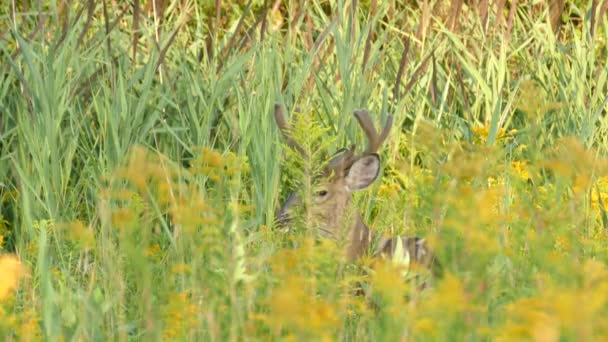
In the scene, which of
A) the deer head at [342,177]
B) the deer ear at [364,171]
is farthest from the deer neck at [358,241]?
the deer ear at [364,171]

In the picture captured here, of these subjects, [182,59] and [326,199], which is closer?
[326,199]

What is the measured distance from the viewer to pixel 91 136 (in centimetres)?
614

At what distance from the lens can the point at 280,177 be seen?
19.7ft

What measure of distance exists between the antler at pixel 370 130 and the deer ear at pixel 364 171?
0.11m

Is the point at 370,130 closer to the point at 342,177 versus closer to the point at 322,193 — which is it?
the point at 342,177

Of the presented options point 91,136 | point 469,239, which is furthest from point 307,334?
point 91,136

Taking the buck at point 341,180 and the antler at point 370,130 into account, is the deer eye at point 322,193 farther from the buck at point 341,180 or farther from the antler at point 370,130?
the antler at point 370,130

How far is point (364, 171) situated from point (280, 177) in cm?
58

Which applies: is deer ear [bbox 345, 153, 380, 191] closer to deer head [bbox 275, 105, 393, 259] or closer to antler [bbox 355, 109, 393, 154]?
deer head [bbox 275, 105, 393, 259]

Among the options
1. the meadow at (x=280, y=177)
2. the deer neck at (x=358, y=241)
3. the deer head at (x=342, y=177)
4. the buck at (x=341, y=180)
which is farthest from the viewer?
the deer head at (x=342, y=177)

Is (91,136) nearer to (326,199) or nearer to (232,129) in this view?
(232,129)

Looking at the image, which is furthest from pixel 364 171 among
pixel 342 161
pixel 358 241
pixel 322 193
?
pixel 358 241

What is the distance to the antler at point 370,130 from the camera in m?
5.52

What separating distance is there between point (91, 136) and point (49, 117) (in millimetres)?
555
